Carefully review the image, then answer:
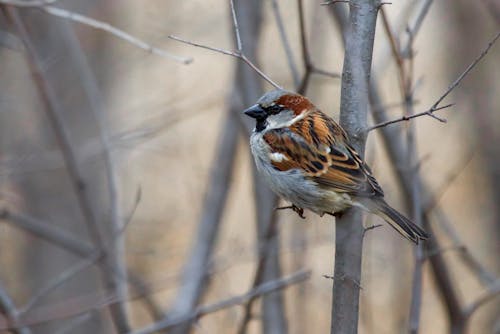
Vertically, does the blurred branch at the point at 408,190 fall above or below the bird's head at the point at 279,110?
Result: below

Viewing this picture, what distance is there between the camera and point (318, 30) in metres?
6.25

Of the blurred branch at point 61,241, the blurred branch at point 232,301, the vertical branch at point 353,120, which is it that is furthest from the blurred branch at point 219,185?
the vertical branch at point 353,120

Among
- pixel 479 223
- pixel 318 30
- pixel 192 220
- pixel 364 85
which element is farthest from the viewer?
pixel 192 220

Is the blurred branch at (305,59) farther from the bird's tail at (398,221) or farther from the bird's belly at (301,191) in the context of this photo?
the bird's tail at (398,221)

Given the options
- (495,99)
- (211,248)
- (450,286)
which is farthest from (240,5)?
→ (495,99)

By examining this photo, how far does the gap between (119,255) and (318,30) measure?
264cm

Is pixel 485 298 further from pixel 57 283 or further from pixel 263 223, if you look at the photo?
pixel 57 283

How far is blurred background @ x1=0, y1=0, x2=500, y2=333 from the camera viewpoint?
5.00 meters

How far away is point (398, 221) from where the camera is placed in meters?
3.21

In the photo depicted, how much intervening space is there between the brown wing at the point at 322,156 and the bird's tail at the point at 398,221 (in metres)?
0.06

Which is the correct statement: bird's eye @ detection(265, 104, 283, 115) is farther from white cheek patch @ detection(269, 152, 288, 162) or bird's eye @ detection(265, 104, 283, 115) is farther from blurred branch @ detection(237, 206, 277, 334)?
blurred branch @ detection(237, 206, 277, 334)

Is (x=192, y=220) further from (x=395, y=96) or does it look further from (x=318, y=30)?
(x=318, y=30)

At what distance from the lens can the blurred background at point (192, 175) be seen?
197 inches

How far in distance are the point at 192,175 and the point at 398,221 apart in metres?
5.71
